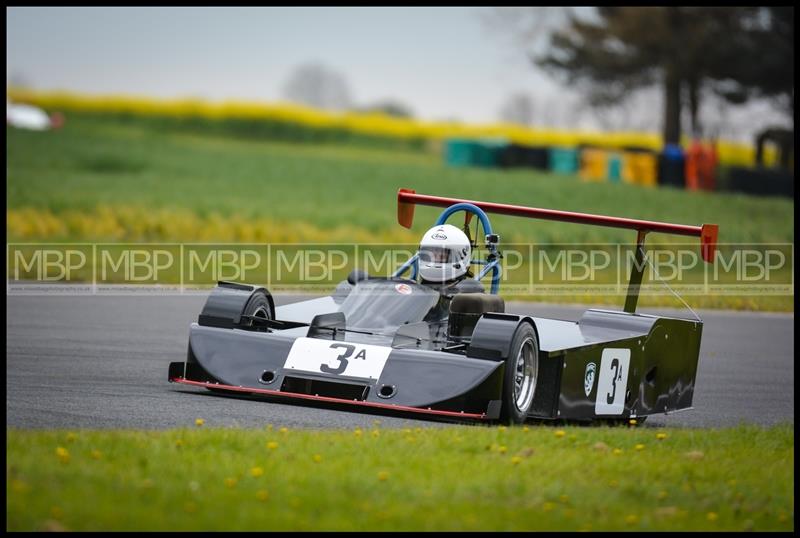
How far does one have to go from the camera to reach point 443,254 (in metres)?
10.7

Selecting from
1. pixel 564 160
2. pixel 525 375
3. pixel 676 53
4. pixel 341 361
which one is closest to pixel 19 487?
pixel 341 361

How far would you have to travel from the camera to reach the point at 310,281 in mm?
20984

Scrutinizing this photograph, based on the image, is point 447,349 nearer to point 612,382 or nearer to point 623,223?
point 612,382

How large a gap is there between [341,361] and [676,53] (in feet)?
140

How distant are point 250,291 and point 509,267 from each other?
1351 centimetres

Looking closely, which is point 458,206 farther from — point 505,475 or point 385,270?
point 385,270

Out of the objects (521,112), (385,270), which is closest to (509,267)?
(385,270)

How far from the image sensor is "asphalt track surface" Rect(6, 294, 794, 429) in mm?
9047

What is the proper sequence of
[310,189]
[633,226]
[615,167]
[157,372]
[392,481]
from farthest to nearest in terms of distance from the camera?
1. [615,167]
2. [310,189]
3. [157,372]
4. [633,226]
5. [392,481]

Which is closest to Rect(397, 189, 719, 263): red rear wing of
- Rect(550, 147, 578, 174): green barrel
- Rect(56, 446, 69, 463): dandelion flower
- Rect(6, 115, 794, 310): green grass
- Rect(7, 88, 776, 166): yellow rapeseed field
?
Rect(56, 446, 69, 463): dandelion flower

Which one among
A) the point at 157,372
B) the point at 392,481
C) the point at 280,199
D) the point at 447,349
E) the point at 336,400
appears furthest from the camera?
the point at 280,199

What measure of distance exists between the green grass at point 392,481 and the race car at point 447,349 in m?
0.61

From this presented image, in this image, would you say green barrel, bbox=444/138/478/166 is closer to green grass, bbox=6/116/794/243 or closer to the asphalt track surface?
green grass, bbox=6/116/794/243

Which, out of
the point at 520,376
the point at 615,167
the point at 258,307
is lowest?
the point at 520,376
